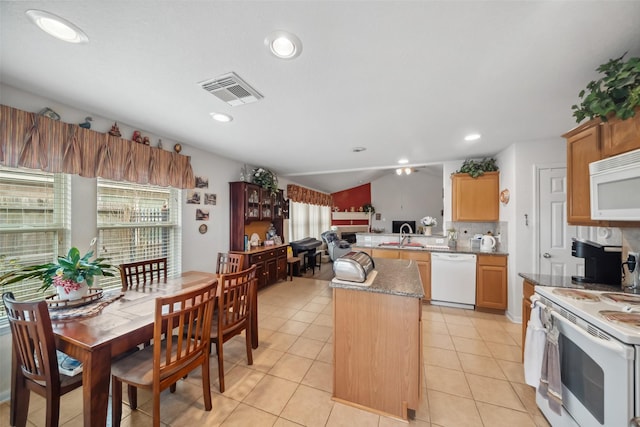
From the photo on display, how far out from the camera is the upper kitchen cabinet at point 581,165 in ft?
5.45

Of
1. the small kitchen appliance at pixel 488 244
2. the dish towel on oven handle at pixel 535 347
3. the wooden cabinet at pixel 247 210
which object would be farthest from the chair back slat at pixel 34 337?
the small kitchen appliance at pixel 488 244

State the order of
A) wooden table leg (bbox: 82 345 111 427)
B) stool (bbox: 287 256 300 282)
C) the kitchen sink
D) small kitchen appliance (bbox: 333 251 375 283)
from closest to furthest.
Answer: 1. wooden table leg (bbox: 82 345 111 427)
2. small kitchen appliance (bbox: 333 251 375 283)
3. the kitchen sink
4. stool (bbox: 287 256 300 282)

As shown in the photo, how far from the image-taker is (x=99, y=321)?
1.49 metres

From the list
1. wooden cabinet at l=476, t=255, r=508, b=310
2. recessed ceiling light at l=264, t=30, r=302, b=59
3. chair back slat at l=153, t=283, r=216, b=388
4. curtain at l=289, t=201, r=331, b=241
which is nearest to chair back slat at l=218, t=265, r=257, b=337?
chair back slat at l=153, t=283, r=216, b=388

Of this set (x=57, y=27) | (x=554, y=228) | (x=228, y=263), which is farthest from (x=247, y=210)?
(x=554, y=228)

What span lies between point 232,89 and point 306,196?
503 centimetres

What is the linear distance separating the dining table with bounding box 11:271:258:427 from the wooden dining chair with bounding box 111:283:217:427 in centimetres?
13

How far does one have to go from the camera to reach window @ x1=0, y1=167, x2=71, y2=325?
1816 mm

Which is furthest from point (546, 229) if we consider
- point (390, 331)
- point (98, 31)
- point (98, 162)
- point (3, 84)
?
point (3, 84)

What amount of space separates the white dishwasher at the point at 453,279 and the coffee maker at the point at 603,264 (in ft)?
5.27

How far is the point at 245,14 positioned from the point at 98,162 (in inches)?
88.8

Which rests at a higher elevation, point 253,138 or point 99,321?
point 253,138

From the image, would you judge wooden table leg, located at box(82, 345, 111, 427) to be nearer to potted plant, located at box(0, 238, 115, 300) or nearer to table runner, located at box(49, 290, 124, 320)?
table runner, located at box(49, 290, 124, 320)

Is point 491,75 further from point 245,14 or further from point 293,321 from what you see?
point 293,321
